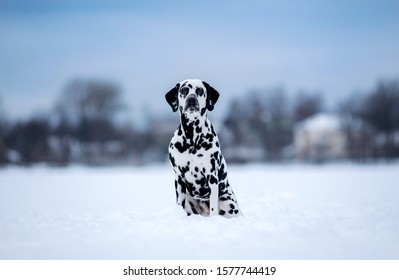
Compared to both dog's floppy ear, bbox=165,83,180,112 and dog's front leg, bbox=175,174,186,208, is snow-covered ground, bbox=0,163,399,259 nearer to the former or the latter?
dog's front leg, bbox=175,174,186,208

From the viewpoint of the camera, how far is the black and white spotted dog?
418 centimetres

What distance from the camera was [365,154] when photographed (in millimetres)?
21812

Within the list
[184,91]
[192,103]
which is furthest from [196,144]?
[184,91]

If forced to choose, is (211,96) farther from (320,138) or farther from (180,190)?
(320,138)

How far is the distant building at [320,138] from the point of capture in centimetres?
2644

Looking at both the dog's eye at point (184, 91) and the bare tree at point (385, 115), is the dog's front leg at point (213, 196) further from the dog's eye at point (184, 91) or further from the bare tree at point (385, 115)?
the bare tree at point (385, 115)

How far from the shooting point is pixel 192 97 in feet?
13.5

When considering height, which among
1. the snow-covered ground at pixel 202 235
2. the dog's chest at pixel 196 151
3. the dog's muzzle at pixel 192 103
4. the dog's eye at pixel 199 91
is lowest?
the snow-covered ground at pixel 202 235

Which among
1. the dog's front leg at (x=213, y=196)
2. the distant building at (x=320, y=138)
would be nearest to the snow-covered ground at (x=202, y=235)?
the dog's front leg at (x=213, y=196)

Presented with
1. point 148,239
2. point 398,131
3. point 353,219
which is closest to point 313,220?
point 353,219

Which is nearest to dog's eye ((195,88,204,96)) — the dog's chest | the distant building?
the dog's chest

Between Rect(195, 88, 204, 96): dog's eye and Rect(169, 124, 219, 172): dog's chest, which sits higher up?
Rect(195, 88, 204, 96): dog's eye

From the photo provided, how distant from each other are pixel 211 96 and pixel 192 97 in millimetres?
253

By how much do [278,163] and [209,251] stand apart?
2054cm
